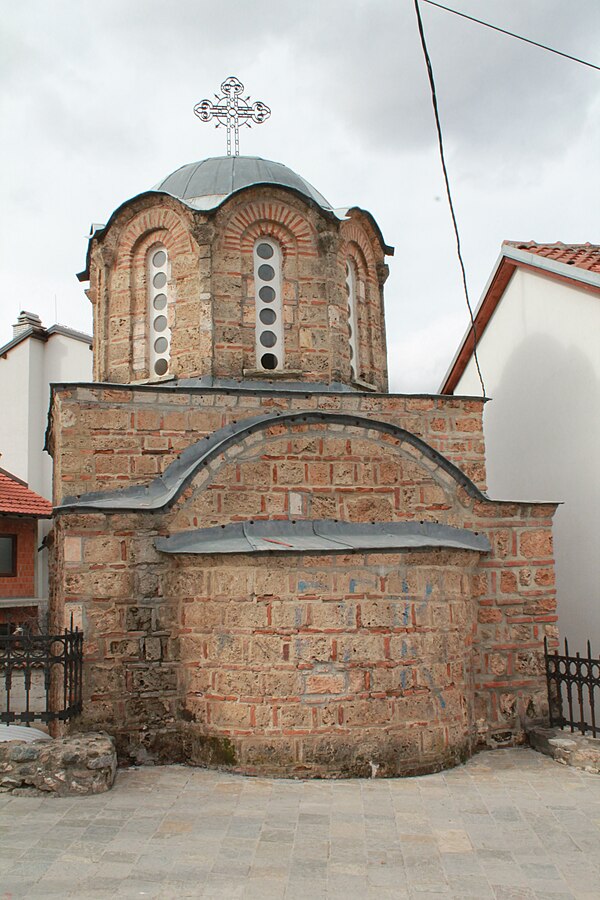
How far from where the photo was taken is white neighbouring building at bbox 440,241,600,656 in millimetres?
9125

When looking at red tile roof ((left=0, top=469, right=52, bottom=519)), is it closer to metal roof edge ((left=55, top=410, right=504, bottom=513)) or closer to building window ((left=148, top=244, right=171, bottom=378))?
building window ((left=148, top=244, right=171, bottom=378))

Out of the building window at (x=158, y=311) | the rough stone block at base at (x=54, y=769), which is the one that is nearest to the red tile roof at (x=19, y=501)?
the building window at (x=158, y=311)

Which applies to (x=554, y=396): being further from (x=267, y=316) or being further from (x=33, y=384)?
(x=33, y=384)

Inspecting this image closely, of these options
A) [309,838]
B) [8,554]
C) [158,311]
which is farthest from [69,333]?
[309,838]

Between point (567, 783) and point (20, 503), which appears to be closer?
point (567, 783)

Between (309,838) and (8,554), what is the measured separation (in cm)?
1213

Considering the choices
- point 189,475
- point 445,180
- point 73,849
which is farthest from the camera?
point 189,475

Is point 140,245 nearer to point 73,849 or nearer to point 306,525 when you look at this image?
point 306,525

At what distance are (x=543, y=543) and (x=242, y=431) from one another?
3.22 meters

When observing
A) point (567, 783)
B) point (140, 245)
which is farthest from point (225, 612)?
point (140, 245)

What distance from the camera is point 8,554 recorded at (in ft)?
51.0

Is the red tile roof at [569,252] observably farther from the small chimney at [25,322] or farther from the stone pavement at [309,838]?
the small chimney at [25,322]

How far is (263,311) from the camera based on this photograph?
8.67m

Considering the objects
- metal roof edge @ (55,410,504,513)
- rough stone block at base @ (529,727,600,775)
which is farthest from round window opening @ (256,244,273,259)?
rough stone block at base @ (529,727,600,775)
